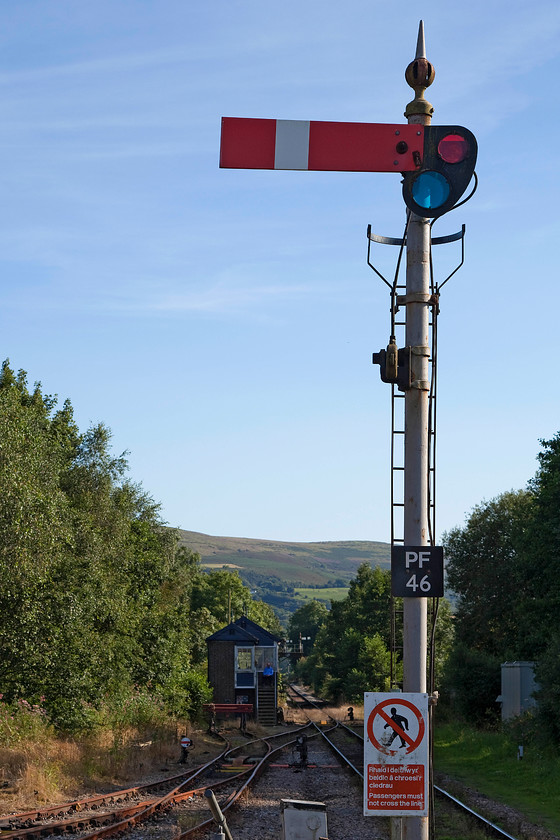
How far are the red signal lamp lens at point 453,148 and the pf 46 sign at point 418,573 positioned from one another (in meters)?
2.84

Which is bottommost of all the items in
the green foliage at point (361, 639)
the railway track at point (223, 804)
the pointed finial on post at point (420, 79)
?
the green foliage at point (361, 639)

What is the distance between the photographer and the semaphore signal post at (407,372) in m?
6.13

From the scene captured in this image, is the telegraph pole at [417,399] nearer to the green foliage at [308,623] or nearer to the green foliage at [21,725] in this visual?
the green foliage at [21,725]

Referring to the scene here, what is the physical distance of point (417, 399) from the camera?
659cm

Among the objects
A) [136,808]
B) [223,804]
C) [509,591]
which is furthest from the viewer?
[509,591]

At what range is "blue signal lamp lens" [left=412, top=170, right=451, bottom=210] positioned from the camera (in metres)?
6.36

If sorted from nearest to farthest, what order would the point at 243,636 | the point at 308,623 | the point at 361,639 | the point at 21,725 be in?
the point at 21,725, the point at 243,636, the point at 361,639, the point at 308,623

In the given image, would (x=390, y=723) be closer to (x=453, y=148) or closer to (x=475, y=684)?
(x=453, y=148)

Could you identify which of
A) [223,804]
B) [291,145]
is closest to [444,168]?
[291,145]

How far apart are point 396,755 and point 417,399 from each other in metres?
2.58

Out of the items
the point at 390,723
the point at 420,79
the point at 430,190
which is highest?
the point at 420,79

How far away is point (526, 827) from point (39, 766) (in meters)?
9.57

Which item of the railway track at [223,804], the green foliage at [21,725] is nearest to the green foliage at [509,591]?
the railway track at [223,804]

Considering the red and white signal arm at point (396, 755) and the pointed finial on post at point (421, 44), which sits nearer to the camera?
the red and white signal arm at point (396, 755)
